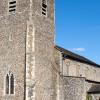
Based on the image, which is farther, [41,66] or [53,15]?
[53,15]

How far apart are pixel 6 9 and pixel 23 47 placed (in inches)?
225

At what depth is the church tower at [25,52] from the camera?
119 feet

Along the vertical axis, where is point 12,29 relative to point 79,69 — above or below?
above

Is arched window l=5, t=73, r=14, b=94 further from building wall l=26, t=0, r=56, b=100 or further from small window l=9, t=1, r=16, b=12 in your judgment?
small window l=9, t=1, r=16, b=12

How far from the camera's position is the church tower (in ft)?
119

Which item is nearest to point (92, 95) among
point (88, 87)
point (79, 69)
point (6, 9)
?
point (88, 87)

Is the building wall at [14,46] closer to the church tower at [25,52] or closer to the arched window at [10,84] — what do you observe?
the church tower at [25,52]

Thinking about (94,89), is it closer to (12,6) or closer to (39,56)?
(39,56)

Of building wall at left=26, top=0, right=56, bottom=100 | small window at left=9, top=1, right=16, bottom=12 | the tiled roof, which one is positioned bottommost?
the tiled roof

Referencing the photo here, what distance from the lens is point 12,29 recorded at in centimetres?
3834

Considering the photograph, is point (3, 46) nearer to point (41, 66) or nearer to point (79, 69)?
point (41, 66)

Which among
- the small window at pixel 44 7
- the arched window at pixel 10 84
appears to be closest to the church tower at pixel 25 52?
the arched window at pixel 10 84

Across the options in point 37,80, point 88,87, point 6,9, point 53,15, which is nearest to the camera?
point 37,80

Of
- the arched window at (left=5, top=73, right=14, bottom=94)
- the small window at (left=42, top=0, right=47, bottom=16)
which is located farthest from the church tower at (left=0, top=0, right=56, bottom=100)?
the small window at (left=42, top=0, right=47, bottom=16)
